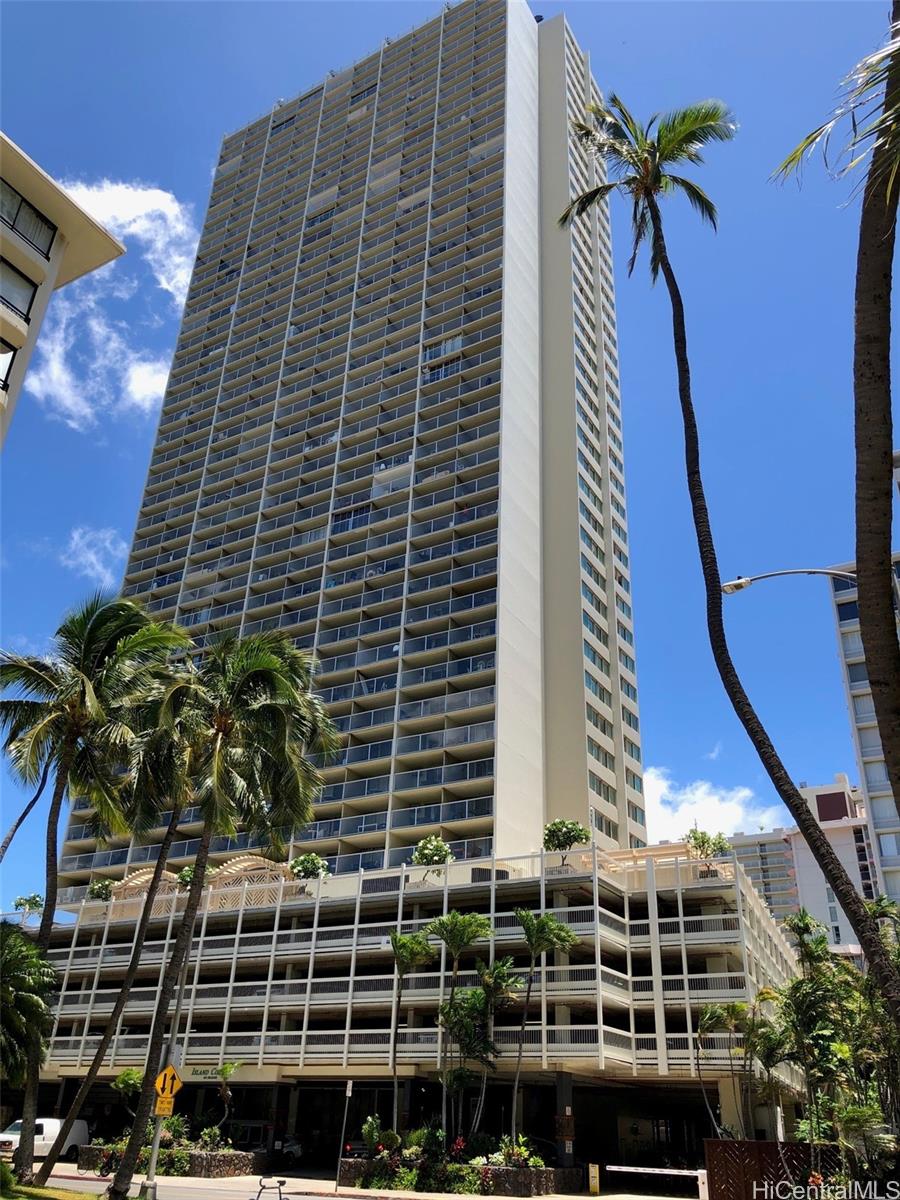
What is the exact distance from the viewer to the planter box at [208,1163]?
31562 millimetres

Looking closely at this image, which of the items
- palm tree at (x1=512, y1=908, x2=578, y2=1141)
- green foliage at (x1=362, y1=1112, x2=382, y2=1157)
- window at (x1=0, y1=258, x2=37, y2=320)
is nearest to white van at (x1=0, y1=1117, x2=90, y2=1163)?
green foliage at (x1=362, y1=1112, x2=382, y2=1157)

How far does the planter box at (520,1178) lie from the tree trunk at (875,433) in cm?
2425

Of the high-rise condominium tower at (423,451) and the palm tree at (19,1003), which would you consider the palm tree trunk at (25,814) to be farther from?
the high-rise condominium tower at (423,451)

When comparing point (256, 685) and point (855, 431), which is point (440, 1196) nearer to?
point (256, 685)

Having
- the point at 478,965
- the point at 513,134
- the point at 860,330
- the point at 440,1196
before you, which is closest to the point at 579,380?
the point at 513,134

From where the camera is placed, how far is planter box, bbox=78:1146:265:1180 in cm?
3156

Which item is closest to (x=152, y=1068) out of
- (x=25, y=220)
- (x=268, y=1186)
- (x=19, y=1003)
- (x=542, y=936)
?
(x=19, y=1003)

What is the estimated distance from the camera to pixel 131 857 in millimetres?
A: 59062

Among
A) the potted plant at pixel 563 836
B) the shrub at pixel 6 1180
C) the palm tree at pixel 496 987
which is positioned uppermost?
the potted plant at pixel 563 836

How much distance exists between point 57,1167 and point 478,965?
18.4m

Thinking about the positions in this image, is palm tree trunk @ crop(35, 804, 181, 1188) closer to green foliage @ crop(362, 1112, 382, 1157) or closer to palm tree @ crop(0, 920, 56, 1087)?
palm tree @ crop(0, 920, 56, 1087)

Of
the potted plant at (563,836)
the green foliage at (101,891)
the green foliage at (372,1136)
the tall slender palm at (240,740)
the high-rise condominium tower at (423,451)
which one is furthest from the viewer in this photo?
the high-rise condominium tower at (423,451)

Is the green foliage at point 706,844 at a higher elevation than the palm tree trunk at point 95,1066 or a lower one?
higher

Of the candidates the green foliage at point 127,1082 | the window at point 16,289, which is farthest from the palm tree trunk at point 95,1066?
the window at point 16,289
